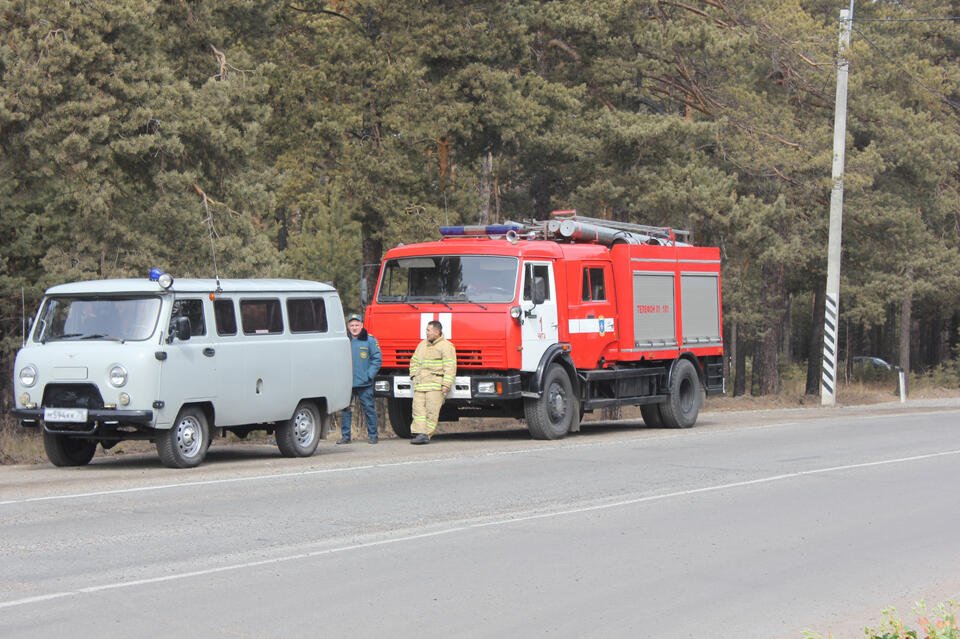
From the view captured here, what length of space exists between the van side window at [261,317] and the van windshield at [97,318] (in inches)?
57.1

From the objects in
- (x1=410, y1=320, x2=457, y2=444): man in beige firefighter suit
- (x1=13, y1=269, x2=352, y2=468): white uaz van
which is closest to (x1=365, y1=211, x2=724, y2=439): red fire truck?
(x1=410, y1=320, x2=457, y2=444): man in beige firefighter suit

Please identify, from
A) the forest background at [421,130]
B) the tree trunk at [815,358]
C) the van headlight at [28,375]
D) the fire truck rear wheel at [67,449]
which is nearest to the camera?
the van headlight at [28,375]

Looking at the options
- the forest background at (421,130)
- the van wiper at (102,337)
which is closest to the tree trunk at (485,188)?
the forest background at (421,130)

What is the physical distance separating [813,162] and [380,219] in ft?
37.0

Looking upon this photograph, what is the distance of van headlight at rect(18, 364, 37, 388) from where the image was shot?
1527 cm

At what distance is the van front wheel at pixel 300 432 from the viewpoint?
1722cm

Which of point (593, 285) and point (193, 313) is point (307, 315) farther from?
point (593, 285)

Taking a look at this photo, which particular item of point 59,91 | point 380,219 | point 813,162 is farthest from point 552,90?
point 59,91

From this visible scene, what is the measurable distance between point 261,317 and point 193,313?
4.06 feet

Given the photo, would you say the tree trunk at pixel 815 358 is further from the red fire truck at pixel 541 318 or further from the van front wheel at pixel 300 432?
the van front wheel at pixel 300 432

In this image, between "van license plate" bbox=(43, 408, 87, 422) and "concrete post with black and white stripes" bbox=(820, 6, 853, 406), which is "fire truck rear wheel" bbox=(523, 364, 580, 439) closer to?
"van license plate" bbox=(43, 408, 87, 422)

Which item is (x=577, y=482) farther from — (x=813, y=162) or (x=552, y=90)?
(x=813, y=162)

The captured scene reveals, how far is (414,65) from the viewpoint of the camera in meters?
28.4

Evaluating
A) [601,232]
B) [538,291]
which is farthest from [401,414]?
[601,232]
